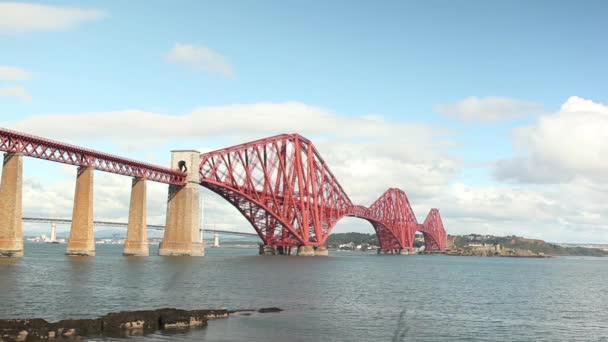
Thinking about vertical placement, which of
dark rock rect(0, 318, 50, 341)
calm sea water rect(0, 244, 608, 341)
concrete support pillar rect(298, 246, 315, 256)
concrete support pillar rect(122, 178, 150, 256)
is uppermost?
concrete support pillar rect(122, 178, 150, 256)

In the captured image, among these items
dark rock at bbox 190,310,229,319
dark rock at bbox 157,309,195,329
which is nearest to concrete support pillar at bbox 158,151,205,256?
dark rock at bbox 190,310,229,319

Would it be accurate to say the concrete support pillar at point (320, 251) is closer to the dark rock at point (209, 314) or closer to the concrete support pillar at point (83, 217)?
the concrete support pillar at point (83, 217)

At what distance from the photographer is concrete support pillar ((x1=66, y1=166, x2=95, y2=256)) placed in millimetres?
79625

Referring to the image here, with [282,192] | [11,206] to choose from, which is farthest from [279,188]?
[11,206]

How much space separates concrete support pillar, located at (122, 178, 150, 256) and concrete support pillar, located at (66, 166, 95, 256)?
1007cm

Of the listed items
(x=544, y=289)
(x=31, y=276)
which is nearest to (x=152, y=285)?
(x=31, y=276)

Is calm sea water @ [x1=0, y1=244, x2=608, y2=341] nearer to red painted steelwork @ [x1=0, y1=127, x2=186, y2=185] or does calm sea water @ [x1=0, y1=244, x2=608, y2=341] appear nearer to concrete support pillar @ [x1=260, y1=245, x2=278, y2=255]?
red painted steelwork @ [x1=0, y1=127, x2=186, y2=185]

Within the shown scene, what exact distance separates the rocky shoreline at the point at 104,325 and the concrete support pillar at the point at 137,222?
203 ft

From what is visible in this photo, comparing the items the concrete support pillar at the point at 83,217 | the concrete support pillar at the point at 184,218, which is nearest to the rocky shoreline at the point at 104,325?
the concrete support pillar at the point at 83,217

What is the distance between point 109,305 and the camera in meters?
38.6

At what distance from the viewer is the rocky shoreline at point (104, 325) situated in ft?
85.4

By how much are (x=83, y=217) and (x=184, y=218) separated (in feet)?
89.8

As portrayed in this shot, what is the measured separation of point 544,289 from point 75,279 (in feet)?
165

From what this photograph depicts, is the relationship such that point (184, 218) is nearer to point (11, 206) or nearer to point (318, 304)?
point (11, 206)
